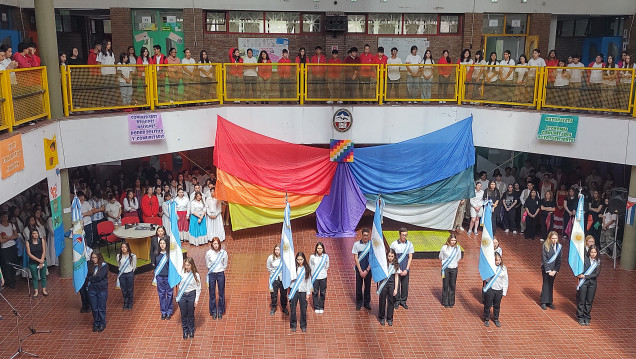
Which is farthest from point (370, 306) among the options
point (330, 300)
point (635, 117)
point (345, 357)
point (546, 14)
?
point (546, 14)

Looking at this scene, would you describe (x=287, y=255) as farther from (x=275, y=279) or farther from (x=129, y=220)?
(x=129, y=220)

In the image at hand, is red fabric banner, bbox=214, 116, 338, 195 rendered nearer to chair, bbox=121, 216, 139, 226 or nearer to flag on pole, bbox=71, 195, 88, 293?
chair, bbox=121, 216, 139, 226

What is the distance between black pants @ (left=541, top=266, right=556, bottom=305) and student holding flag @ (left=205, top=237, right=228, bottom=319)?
6292mm

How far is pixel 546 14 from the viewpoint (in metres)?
19.8

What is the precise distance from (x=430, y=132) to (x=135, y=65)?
297 inches

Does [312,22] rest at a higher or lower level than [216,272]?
higher

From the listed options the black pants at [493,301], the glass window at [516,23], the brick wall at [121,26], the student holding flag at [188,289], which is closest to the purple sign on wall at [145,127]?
the student holding flag at [188,289]

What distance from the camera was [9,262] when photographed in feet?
41.5

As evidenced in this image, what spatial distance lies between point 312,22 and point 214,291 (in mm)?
10938

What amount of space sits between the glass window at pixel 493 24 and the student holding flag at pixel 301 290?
12.2m

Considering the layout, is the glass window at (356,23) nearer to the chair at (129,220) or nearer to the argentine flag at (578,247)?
the chair at (129,220)

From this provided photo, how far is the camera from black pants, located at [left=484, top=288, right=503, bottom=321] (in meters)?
11.4

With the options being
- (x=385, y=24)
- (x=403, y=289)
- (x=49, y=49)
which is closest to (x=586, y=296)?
(x=403, y=289)

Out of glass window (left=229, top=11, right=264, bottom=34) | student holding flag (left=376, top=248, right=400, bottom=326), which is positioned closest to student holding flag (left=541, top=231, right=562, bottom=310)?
student holding flag (left=376, top=248, right=400, bottom=326)
